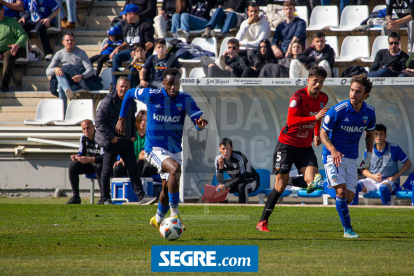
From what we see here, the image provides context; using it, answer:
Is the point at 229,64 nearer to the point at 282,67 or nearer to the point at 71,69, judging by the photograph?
the point at 282,67

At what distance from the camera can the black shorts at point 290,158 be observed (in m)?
7.19

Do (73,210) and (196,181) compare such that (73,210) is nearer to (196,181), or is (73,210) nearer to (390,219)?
(196,181)

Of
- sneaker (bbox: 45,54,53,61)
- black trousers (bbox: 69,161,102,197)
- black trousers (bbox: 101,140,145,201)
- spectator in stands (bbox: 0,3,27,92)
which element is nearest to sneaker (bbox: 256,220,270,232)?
black trousers (bbox: 101,140,145,201)

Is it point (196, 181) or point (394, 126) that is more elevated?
point (394, 126)

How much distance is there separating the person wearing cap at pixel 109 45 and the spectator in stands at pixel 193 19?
170 centimetres

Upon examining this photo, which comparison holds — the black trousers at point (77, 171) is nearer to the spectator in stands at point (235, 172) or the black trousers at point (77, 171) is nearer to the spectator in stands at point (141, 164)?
the spectator in stands at point (141, 164)

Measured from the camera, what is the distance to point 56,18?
55.3 ft

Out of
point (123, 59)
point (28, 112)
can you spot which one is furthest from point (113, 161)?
point (28, 112)

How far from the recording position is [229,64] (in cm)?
1289

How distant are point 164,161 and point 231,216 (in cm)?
246

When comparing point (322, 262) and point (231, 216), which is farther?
point (231, 216)

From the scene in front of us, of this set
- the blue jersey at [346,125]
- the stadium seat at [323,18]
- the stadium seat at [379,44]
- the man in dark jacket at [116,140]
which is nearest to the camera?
the blue jersey at [346,125]

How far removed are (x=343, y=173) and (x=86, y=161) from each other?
644cm

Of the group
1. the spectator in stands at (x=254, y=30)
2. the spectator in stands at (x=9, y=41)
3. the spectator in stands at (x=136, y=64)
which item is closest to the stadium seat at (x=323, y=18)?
the spectator in stands at (x=254, y=30)
